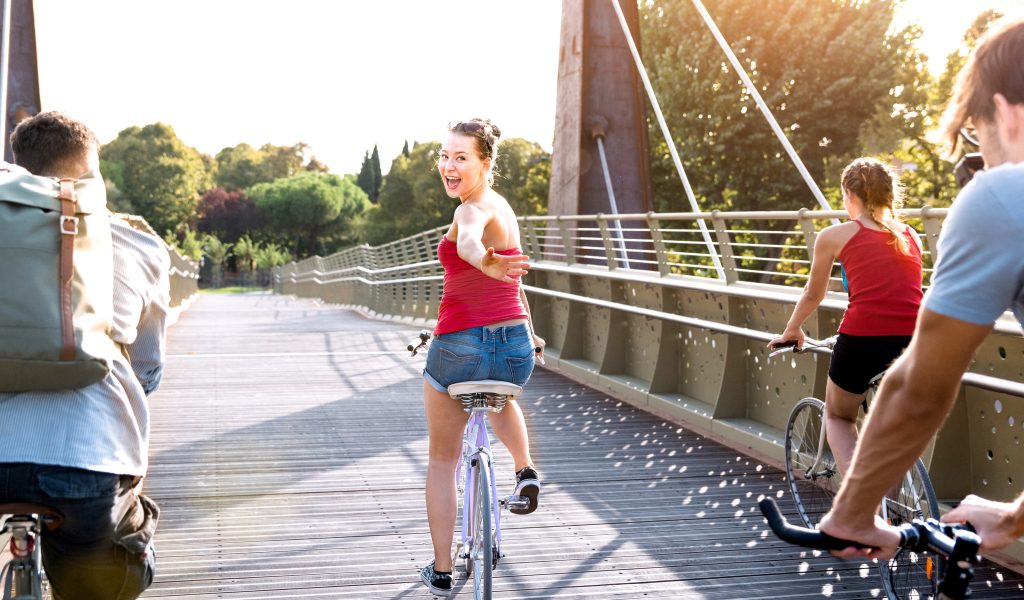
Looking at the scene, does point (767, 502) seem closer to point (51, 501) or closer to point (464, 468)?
point (51, 501)

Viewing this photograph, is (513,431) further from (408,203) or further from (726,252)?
(408,203)

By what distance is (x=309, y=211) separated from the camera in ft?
398

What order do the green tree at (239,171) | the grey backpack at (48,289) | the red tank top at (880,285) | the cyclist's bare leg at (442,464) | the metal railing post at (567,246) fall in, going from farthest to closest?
the green tree at (239,171) < the metal railing post at (567,246) < the red tank top at (880,285) < the cyclist's bare leg at (442,464) < the grey backpack at (48,289)

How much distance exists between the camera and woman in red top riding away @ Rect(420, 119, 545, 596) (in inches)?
168

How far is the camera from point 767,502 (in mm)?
1842

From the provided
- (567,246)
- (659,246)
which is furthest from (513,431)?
(567,246)

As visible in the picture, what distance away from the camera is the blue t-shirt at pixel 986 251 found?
5.65ft

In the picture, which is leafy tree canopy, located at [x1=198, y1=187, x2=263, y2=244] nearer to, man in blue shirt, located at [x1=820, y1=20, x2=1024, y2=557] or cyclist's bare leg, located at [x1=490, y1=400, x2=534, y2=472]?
cyclist's bare leg, located at [x1=490, y1=400, x2=534, y2=472]

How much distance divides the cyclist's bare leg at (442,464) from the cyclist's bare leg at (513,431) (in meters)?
0.13

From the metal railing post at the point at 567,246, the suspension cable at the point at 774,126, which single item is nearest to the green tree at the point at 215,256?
the metal railing post at the point at 567,246

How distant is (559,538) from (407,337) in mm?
11336

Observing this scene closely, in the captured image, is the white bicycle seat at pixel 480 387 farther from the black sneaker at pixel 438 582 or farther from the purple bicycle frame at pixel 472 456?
the black sneaker at pixel 438 582

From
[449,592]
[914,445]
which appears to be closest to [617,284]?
[449,592]

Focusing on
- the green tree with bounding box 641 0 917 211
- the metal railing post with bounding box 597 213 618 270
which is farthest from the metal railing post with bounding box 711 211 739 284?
the green tree with bounding box 641 0 917 211
